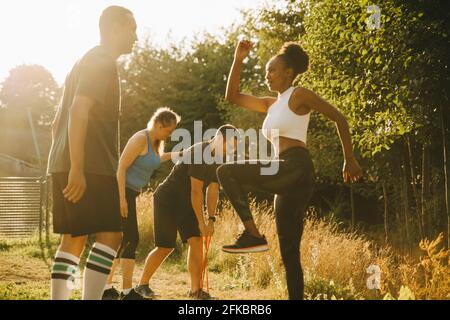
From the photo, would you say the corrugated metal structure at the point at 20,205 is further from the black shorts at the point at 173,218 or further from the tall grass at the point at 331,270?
the black shorts at the point at 173,218

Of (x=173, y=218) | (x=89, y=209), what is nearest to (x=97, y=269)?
(x=89, y=209)

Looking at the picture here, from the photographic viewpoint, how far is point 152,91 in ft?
81.7

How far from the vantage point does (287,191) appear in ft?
14.6

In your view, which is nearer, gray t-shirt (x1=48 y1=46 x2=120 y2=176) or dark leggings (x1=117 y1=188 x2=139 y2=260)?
gray t-shirt (x1=48 y1=46 x2=120 y2=176)

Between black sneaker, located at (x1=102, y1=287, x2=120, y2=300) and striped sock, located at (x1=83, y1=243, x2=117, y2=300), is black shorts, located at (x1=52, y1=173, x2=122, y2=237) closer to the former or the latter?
striped sock, located at (x1=83, y1=243, x2=117, y2=300)

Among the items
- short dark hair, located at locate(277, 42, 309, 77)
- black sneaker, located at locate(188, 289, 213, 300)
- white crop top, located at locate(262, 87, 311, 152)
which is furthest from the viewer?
black sneaker, located at locate(188, 289, 213, 300)

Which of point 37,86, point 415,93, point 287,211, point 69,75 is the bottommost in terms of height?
point 287,211

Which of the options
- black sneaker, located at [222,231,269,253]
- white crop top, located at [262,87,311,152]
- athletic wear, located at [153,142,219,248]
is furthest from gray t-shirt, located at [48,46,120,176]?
athletic wear, located at [153,142,219,248]

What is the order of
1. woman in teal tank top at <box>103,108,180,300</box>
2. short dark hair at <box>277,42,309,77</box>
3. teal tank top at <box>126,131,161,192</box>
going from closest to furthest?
short dark hair at <box>277,42,309,77</box>, woman in teal tank top at <box>103,108,180,300</box>, teal tank top at <box>126,131,161,192</box>

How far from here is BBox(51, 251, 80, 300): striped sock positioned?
3.93m

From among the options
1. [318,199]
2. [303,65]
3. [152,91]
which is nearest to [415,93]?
[303,65]

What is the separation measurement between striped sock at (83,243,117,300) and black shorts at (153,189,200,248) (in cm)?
225

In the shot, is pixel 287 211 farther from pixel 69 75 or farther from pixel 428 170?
pixel 428 170
